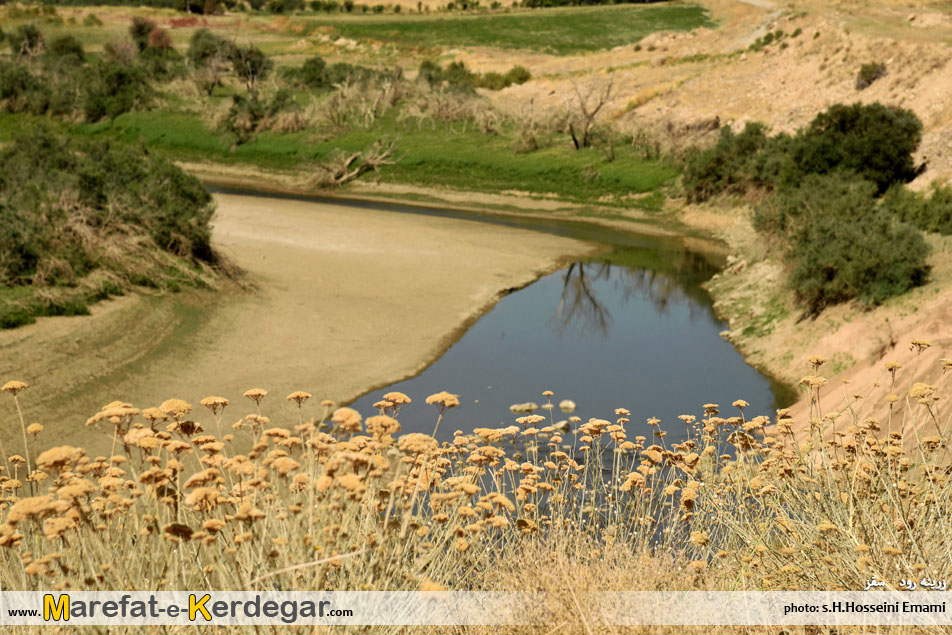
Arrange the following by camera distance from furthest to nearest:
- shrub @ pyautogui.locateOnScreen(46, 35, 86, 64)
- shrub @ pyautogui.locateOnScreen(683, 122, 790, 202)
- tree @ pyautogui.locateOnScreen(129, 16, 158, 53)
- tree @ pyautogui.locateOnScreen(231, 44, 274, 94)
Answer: tree @ pyautogui.locateOnScreen(129, 16, 158, 53)
shrub @ pyautogui.locateOnScreen(46, 35, 86, 64)
tree @ pyautogui.locateOnScreen(231, 44, 274, 94)
shrub @ pyautogui.locateOnScreen(683, 122, 790, 202)

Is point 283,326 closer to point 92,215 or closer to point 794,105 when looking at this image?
point 92,215

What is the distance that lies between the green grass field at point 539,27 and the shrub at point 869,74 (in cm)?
4730

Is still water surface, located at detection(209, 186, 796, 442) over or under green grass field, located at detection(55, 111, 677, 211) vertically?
under

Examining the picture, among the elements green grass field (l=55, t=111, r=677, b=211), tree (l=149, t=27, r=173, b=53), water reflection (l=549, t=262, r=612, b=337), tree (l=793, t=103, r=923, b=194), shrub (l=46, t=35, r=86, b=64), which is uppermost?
tree (l=149, t=27, r=173, b=53)

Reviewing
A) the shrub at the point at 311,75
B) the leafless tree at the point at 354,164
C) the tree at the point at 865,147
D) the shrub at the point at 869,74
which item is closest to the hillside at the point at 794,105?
the shrub at the point at 869,74

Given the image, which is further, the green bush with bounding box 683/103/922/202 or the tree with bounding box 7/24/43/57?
the tree with bounding box 7/24/43/57

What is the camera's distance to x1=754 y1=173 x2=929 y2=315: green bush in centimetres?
1895

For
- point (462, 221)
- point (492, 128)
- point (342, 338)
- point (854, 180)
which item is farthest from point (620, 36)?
point (342, 338)

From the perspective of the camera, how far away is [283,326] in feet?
66.8

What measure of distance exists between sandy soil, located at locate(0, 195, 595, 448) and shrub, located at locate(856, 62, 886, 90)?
1700 centimetres

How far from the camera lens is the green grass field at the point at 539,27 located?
89.8m

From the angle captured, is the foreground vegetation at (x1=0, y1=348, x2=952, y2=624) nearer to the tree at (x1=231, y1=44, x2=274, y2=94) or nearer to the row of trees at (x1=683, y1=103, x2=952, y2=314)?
the row of trees at (x1=683, y1=103, x2=952, y2=314)

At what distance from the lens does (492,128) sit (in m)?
47.9

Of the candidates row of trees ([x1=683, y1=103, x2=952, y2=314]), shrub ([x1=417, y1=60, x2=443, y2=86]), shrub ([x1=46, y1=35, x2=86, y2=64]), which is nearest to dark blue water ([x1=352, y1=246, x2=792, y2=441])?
row of trees ([x1=683, y1=103, x2=952, y2=314])
